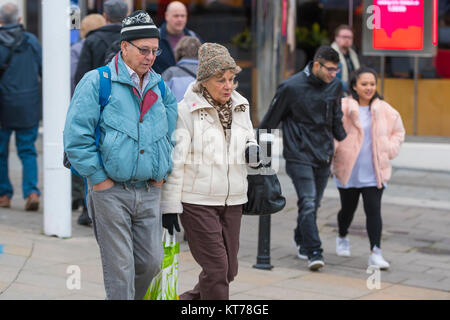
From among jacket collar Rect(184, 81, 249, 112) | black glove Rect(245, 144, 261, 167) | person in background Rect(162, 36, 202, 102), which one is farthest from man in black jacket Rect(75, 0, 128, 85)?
black glove Rect(245, 144, 261, 167)

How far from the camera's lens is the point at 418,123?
43.6 ft

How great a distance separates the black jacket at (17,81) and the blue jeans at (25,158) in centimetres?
14

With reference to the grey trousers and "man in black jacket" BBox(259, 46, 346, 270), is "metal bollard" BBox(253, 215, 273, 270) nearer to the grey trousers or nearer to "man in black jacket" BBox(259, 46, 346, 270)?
"man in black jacket" BBox(259, 46, 346, 270)

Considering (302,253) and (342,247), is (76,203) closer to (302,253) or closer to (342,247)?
(302,253)

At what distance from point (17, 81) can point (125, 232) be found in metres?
4.94

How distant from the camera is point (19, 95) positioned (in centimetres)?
934

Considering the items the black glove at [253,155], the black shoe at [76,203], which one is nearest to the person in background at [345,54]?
the black shoe at [76,203]

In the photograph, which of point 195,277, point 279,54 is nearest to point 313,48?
point 279,54

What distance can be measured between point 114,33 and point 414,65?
20.4 ft

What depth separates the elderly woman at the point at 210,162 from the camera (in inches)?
203

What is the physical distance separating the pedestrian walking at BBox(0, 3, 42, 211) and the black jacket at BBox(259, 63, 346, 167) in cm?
305

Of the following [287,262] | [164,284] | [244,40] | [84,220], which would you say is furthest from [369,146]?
[244,40]

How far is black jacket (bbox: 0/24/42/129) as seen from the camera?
30.5 feet
